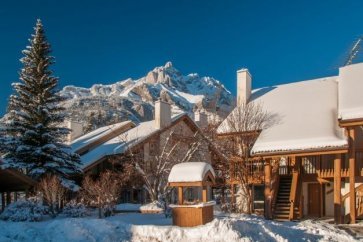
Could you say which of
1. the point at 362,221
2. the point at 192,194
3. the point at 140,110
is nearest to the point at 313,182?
the point at 362,221

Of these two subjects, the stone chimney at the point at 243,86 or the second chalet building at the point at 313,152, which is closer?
the second chalet building at the point at 313,152

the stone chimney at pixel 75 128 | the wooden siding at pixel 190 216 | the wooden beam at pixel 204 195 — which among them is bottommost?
the wooden siding at pixel 190 216

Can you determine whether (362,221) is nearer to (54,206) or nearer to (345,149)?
(345,149)

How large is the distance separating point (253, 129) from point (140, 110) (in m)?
112

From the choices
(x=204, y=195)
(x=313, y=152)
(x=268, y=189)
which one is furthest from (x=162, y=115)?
(x=204, y=195)

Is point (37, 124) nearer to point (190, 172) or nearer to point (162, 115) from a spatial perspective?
point (162, 115)

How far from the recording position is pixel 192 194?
111ft

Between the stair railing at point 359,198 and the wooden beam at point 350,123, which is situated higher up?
the wooden beam at point 350,123

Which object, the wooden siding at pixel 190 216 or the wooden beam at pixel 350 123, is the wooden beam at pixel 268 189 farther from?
the wooden siding at pixel 190 216

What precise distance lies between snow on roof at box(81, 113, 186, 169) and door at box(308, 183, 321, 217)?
11.2 metres

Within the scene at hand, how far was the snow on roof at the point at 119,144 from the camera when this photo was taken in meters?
30.5

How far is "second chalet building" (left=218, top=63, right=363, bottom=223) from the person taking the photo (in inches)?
848

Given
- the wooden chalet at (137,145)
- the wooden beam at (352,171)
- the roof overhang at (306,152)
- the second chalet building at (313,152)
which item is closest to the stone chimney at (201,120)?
the wooden chalet at (137,145)

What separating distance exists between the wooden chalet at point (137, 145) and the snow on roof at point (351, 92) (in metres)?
10.7
